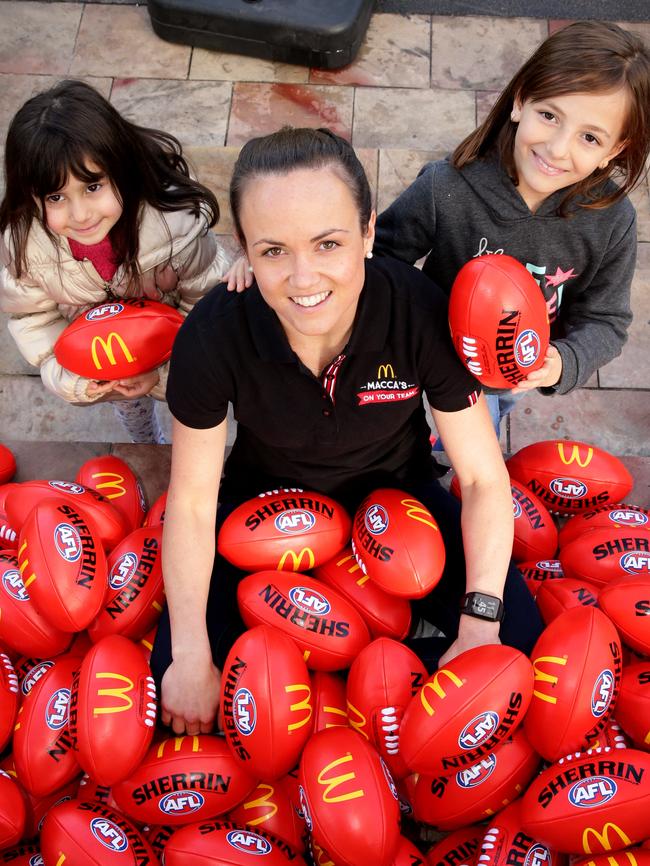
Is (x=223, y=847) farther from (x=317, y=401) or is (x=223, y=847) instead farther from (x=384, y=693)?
(x=317, y=401)

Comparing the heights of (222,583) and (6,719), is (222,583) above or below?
above

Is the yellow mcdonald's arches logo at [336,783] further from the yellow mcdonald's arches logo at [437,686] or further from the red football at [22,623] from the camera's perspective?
the red football at [22,623]

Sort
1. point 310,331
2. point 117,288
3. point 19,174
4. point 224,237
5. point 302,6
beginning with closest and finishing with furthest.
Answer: point 310,331
point 19,174
point 117,288
point 224,237
point 302,6

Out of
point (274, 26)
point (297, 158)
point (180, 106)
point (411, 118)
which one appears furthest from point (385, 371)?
point (274, 26)

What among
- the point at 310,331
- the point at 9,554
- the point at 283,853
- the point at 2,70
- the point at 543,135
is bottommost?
the point at 283,853

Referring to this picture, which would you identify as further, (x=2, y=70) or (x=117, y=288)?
(x=2, y=70)

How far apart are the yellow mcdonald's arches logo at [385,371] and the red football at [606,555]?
71cm

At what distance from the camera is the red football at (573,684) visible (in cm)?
163

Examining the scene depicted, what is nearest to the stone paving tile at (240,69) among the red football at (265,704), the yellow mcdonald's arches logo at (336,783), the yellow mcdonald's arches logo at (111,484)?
the yellow mcdonald's arches logo at (111,484)

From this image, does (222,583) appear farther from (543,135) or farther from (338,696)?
(543,135)

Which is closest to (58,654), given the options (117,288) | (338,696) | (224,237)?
(338,696)

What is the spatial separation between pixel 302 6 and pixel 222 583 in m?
2.94

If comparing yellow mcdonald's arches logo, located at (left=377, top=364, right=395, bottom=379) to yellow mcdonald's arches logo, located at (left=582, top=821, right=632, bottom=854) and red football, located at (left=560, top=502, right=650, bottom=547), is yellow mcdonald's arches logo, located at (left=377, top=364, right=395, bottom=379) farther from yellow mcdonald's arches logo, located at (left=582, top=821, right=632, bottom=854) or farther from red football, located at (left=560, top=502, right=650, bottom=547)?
yellow mcdonald's arches logo, located at (left=582, top=821, right=632, bottom=854)

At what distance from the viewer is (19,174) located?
6.03 feet
